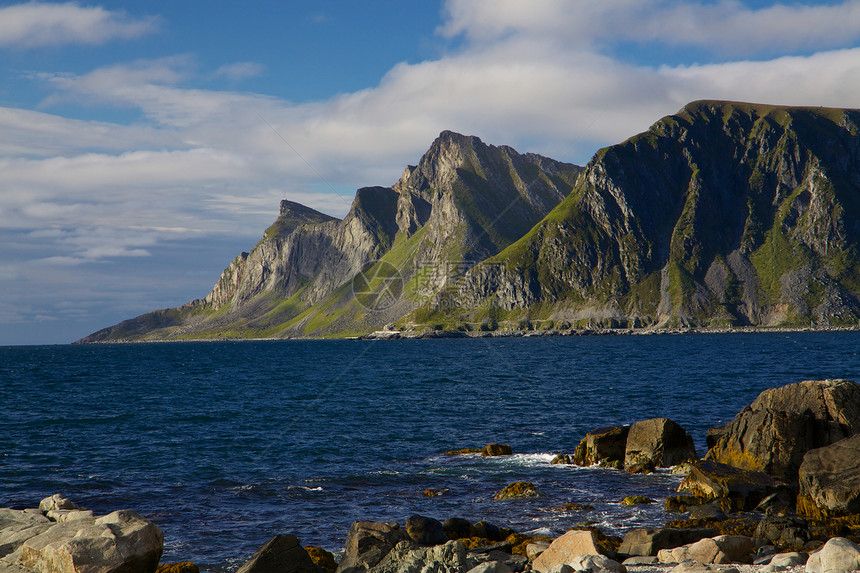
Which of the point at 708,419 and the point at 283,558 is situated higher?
the point at 283,558

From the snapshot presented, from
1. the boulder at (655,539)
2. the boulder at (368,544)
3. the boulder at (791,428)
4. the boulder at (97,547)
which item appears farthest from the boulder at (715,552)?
the boulder at (97,547)

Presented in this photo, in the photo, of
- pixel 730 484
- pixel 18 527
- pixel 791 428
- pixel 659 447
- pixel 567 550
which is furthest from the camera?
pixel 659 447

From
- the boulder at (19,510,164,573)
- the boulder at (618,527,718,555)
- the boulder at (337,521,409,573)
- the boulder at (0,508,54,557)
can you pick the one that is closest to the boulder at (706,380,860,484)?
the boulder at (618,527,718,555)

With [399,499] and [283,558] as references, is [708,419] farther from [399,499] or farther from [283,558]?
[283,558]

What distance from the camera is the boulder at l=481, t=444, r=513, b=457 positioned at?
4127cm

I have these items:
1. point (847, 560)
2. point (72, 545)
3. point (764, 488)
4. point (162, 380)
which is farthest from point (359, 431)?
point (162, 380)

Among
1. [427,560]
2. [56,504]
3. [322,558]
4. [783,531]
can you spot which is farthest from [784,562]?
[56,504]

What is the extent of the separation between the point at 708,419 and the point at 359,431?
94.3 feet

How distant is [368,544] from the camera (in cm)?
2044

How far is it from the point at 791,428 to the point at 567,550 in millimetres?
17912

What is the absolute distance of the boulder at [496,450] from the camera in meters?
41.3

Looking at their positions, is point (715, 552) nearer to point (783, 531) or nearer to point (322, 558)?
point (783, 531)

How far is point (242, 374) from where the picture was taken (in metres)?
124

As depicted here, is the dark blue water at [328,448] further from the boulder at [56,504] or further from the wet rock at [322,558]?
the boulder at [56,504]
